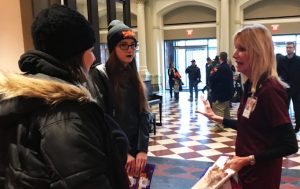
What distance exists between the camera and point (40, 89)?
84cm

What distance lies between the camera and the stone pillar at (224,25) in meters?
13.2

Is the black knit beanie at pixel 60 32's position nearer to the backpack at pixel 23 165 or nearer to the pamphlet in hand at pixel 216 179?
the backpack at pixel 23 165

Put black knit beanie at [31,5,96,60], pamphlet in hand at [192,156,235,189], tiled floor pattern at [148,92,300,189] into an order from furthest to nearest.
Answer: tiled floor pattern at [148,92,300,189]
pamphlet in hand at [192,156,235,189]
black knit beanie at [31,5,96,60]

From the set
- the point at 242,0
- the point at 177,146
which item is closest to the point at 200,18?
the point at 242,0

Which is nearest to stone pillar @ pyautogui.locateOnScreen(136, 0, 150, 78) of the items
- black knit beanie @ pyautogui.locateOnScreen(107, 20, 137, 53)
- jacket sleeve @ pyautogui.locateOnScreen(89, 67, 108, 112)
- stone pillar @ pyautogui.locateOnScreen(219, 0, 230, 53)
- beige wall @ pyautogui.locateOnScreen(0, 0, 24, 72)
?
stone pillar @ pyautogui.locateOnScreen(219, 0, 230, 53)

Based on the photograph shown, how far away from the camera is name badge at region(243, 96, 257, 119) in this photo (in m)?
1.50

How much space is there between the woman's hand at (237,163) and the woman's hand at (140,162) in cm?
57

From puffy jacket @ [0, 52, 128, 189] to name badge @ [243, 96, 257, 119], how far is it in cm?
81

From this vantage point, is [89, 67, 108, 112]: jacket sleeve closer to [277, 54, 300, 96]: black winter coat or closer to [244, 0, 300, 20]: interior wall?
[277, 54, 300, 96]: black winter coat

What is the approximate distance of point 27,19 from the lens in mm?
2619

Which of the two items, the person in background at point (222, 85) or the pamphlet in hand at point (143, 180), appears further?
the person in background at point (222, 85)

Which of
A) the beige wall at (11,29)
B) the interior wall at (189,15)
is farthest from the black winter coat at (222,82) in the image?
the interior wall at (189,15)

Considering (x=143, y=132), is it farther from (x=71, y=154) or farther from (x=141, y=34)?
(x=141, y=34)

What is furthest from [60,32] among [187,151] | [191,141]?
[191,141]
